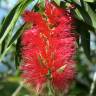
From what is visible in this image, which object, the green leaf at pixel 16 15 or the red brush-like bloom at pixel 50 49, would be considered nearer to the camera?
the red brush-like bloom at pixel 50 49

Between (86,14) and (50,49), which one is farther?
(86,14)

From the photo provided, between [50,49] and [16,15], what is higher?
[16,15]

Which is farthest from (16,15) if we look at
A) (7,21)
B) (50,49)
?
(50,49)

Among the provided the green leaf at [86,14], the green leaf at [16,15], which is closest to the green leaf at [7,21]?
the green leaf at [16,15]

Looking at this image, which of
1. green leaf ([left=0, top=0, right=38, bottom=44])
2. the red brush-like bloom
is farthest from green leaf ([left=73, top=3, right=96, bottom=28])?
green leaf ([left=0, top=0, right=38, bottom=44])

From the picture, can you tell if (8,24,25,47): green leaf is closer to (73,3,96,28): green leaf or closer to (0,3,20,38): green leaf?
(0,3,20,38): green leaf

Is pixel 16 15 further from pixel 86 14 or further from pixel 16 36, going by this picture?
pixel 86 14

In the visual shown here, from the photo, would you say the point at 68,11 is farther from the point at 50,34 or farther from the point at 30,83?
the point at 30,83

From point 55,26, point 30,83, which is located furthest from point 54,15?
point 30,83

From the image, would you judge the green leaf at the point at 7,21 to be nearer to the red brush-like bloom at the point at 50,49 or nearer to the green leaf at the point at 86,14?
the red brush-like bloom at the point at 50,49
